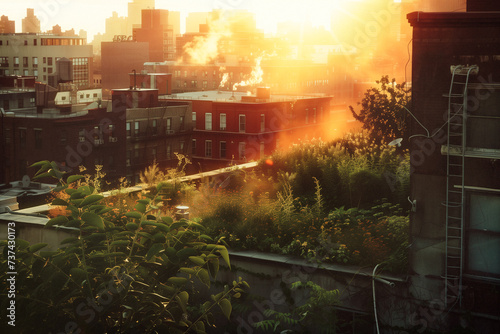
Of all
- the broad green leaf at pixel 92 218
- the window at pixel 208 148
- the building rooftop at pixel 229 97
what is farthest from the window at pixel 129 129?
the broad green leaf at pixel 92 218

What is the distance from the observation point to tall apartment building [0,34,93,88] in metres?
152

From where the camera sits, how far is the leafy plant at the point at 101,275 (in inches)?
301

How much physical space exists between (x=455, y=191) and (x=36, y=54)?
155m

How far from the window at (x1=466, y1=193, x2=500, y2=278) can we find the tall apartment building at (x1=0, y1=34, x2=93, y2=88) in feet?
488

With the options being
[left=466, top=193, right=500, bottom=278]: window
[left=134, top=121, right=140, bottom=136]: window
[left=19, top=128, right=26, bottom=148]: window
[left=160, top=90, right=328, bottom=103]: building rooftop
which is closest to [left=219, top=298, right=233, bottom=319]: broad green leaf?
[left=466, top=193, right=500, bottom=278]: window

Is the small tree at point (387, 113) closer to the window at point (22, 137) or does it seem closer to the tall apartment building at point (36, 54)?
the window at point (22, 137)

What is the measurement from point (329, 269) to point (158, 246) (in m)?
5.12

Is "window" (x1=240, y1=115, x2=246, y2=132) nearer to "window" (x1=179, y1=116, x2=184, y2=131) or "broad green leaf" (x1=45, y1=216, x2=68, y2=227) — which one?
"window" (x1=179, y1=116, x2=184, y2=131)

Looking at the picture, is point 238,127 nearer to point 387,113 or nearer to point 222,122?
point 222,122

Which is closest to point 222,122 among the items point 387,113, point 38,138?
point 38,138

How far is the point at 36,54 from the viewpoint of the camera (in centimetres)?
15238

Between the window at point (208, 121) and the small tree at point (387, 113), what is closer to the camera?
the small tree at point (387, 113)

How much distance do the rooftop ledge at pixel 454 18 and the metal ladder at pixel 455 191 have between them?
75 cm

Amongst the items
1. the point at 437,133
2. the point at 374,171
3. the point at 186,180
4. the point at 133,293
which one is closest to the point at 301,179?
the point at 374,171
